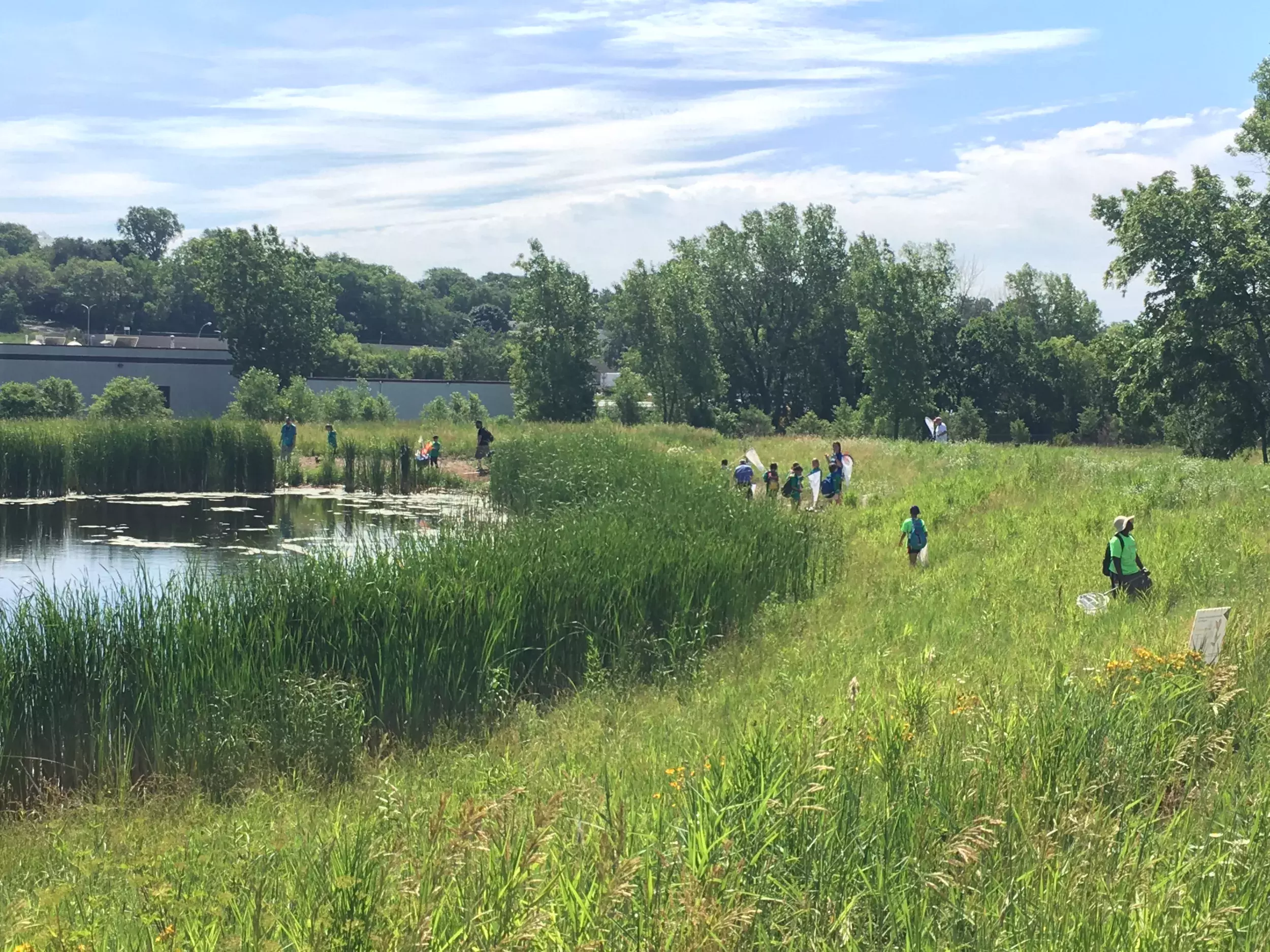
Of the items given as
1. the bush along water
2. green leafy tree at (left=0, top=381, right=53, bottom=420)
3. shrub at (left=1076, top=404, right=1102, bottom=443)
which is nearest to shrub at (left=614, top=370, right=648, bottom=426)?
green leafy tree at (left=0, top=381, right=53, bottom=420)

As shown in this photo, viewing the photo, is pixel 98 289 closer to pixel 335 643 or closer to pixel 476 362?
pixel 476 362

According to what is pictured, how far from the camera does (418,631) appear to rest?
10062 millimetres

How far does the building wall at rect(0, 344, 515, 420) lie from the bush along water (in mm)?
53039

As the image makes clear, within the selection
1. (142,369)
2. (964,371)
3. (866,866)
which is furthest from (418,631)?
(964,371)

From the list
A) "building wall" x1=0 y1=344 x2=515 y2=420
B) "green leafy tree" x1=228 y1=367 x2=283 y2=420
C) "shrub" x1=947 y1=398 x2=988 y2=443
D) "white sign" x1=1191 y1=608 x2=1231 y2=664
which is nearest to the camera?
"white sign" x1=1191 y1=608 x2=1231 y2=664

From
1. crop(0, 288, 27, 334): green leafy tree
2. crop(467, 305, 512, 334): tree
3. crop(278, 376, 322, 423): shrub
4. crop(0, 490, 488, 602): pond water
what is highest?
crop(467, 305, 512, 334): tree

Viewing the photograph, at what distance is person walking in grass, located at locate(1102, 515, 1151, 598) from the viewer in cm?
1184

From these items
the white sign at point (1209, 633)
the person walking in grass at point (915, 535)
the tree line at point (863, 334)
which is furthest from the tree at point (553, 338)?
the white sign at point (1209, 633)

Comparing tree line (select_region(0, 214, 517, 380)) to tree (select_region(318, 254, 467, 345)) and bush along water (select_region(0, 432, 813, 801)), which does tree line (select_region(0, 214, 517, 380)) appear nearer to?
tree (select_region(318, 254, 467, 345))

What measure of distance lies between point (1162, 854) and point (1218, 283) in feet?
132

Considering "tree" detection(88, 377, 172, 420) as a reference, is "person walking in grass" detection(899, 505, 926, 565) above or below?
below

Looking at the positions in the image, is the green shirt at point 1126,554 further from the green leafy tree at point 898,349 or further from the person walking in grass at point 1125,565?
the green leafy tree at point 898,349

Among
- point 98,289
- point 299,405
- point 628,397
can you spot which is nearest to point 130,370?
point 299,405

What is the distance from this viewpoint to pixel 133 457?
30219mm
